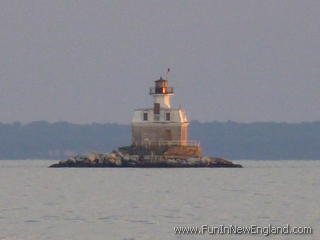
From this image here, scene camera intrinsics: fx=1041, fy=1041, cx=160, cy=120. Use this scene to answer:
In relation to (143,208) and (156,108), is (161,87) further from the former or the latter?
(143,208)

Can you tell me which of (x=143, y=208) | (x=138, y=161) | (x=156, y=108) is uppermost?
(x=156, y=108)

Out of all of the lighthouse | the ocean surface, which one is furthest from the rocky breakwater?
the ocean surface

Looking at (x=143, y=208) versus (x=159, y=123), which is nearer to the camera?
(x=143, y=208)

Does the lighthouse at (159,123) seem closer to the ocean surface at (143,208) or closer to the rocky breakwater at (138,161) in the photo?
the rocky breakwater at (138,161)

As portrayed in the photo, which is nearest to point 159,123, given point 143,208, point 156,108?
point 156,108

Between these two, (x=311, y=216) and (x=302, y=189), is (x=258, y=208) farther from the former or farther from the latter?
(x=302, y=189)

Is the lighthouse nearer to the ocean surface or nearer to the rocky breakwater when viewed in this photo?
the rocky breakwater

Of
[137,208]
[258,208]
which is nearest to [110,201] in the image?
[137,208]

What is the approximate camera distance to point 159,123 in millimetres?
115750

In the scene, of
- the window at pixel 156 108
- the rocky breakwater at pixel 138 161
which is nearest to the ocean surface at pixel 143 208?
the rocky breakwater at pixel 138 161

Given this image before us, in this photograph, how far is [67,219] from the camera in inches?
2063

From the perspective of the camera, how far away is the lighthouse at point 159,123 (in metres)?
116

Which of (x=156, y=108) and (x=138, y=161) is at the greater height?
(x=156, y=108)

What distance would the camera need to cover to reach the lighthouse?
4555 inches
